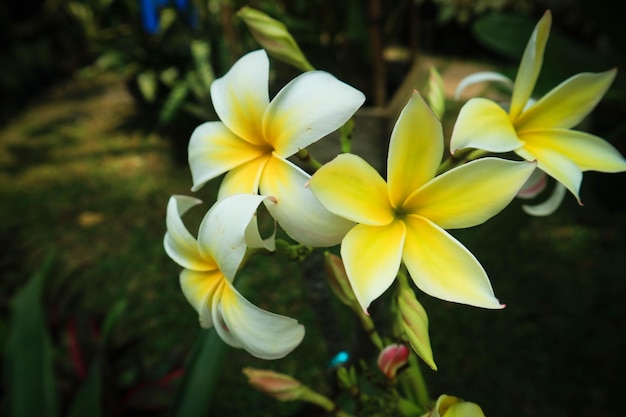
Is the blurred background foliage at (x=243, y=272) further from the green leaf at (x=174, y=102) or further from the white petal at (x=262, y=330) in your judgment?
the white petal at (x=262, y=330)

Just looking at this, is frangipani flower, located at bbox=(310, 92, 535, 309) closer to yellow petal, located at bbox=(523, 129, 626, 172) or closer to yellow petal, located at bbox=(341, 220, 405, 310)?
yellow petal, located at bbox=(341, 220, 405, 310)

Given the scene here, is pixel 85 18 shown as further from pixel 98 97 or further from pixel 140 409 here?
pixel 140 409

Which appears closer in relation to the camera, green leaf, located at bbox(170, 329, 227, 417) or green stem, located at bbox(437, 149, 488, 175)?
green stem, located at bbox(437, 149, 488, 175)

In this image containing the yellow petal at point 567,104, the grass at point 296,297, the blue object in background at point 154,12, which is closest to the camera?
the yellow petal at point 567,104

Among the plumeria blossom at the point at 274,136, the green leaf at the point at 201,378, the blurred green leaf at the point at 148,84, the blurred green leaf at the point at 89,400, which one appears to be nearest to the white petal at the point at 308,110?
the plumeria blossom at the point at 274,136

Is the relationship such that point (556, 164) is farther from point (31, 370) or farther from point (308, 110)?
point (31, 370)

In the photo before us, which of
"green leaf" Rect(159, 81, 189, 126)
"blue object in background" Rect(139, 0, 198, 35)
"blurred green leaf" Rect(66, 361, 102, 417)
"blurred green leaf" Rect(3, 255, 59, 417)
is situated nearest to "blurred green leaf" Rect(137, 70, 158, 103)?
"blue object in background" Rect(139, 0, 198, 35)
